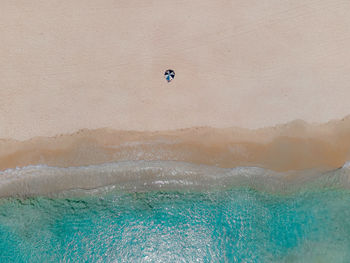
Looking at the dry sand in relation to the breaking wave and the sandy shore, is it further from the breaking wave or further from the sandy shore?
the breaking wave

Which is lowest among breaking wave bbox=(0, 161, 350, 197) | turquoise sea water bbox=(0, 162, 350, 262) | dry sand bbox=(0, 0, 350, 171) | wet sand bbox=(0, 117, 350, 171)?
turquoise sea water bbox=(0, 162, 350, 262)

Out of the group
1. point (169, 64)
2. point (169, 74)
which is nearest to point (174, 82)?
point (169, 74)

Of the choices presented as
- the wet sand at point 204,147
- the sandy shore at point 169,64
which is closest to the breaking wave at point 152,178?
the wet sand at point 204,147

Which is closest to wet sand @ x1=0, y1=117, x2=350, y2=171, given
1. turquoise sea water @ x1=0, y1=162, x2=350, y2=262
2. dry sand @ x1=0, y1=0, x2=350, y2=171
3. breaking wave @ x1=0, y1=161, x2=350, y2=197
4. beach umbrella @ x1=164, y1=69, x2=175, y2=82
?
dry sand @ x1=0, y1=0, x2=350, y2=171

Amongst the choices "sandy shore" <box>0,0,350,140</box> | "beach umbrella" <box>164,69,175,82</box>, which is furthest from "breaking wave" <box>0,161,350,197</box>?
"beach umbrella" <box>164,69,175,82</box>

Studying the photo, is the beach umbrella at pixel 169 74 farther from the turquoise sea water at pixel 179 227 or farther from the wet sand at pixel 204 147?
→ the turquoise sea water at pixel 179 227

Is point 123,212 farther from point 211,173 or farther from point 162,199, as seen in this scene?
point 211,173

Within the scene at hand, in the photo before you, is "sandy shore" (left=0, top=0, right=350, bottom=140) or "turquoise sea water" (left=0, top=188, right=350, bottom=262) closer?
"turquoise sea water" (left=0, top=188, right=350, bottom=262)

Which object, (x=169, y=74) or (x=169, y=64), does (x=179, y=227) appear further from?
(x=169, y=64)

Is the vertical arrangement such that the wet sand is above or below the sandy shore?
below
